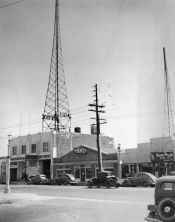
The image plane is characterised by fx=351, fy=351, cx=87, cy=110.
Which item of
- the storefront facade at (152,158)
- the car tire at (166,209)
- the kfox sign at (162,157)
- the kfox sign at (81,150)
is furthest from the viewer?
the kfox sign at (81,150)

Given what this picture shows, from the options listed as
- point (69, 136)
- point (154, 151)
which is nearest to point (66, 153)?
point (69, 136)

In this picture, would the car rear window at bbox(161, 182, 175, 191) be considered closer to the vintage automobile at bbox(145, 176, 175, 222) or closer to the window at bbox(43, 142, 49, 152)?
the vintage automobile at bbox(145, 176, 175, 222)

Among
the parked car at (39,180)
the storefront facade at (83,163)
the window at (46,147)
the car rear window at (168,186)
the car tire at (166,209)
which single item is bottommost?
the parked car at (39,180)

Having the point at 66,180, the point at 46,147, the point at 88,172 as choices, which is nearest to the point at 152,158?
the point at 66,180

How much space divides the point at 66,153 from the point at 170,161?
62.3 ft

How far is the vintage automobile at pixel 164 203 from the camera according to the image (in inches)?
415

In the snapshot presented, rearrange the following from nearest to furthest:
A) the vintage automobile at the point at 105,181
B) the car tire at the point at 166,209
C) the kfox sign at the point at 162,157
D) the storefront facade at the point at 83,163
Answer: the car tire at the point at 166,209
the vintage automobile at the point at 105,181
the kfox sign at the point at 162,157
the storefront facade at the point at 83,163

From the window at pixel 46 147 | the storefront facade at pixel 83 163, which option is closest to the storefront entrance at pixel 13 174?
the window at pixel 46 147

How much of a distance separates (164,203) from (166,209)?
0.19 m

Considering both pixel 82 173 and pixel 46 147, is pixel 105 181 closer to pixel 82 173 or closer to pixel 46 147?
pixel 82 173

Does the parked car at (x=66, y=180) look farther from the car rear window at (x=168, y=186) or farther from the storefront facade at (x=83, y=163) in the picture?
the car rear window at (x=168, y=186)

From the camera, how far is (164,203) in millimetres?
10773

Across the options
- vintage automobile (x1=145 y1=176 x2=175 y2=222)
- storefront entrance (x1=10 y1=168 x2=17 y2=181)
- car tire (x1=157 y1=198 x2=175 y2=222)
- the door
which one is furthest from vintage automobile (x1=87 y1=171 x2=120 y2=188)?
storefront entrance (x1=10 y1=168 x2=17 y2=181)

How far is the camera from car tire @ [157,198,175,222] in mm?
10453
